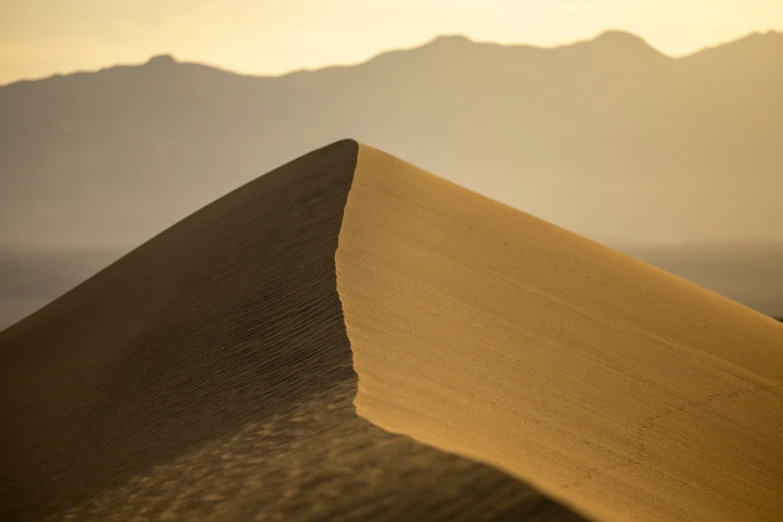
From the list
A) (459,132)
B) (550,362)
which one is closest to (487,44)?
(459,132)

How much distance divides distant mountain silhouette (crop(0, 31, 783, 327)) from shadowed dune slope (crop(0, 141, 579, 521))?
230ft

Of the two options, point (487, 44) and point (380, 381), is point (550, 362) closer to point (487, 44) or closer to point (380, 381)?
point (380, 381)

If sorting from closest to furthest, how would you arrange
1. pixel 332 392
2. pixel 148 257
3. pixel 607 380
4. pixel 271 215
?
pixel 332 392
pixel 607 380
pixel 271 215
pixel 148 257

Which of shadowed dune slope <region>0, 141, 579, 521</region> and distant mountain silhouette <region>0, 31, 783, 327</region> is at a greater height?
distant mountain silhouette <region>0, 31, 783, 327</region>

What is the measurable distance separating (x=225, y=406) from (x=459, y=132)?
327ft

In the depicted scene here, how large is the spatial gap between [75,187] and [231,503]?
8782 cm

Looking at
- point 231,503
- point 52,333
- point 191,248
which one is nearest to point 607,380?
point 231,503

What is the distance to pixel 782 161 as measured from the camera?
267 feet

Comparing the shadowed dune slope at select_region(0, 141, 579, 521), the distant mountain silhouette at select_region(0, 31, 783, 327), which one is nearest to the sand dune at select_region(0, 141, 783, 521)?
the shadowed dune slope at select_region(0, 141, 579, 521)

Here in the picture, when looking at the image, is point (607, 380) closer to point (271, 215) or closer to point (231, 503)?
point (231, 503)

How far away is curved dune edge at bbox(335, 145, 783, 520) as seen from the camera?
4.59 m

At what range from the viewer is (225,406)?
5.08 m

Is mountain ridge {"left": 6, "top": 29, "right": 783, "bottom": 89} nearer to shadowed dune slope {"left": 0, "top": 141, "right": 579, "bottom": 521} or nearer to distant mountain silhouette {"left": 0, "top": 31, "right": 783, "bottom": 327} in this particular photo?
distant mountain silhouette {"left": 0, "top": 31, "right": 783, "bottom": 327}

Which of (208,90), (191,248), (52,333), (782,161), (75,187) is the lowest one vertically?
(52,333)
